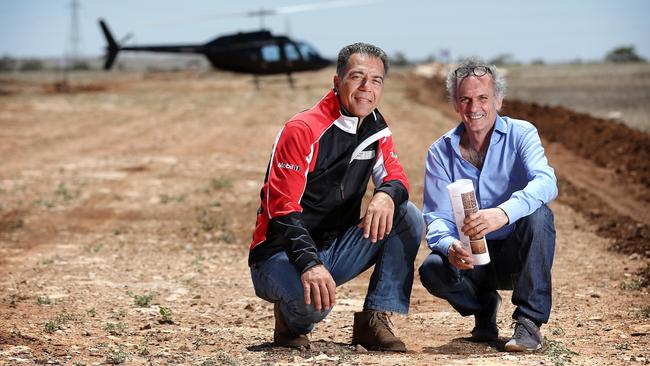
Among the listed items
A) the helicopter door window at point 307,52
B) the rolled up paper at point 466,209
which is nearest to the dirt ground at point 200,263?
the rolled up paper at point 466,209

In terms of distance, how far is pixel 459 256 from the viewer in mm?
5258

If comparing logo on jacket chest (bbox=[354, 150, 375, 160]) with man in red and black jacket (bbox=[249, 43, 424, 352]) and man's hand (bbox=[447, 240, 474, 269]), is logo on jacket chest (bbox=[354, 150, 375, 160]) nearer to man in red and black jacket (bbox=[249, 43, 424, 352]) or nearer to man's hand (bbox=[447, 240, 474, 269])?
man in red and black jacket (bbox=[249, 43, 424, 352])

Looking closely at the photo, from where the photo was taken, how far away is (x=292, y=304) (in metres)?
5.38

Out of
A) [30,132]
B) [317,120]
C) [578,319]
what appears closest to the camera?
[317,120]

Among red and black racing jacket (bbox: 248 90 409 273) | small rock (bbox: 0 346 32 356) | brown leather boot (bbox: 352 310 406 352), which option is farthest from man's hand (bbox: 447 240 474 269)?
small rock (bbox: 0 346 32 356)

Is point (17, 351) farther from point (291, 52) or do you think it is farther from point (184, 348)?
point (291, 52)

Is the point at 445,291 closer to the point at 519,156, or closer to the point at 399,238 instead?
the point at 399,238

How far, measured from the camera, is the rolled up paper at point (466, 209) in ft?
17.0

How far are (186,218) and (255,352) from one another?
6548mm

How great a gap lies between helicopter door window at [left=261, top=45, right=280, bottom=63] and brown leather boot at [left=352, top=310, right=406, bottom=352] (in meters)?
33.4

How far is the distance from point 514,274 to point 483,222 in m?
0.54

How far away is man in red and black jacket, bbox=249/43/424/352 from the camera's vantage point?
17.3 feet

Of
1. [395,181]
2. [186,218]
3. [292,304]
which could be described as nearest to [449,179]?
[395,181]

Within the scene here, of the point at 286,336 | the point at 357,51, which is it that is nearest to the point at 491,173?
the point at 357,51
